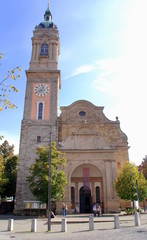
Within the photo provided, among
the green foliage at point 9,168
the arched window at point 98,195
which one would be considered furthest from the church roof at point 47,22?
the arched window at point 98,195

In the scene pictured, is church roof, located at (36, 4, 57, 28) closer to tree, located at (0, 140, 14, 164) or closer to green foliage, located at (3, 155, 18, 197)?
tree, located at (0, 140, 14, 164)

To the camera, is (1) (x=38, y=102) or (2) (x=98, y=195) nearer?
(2) (x=98, y=195)

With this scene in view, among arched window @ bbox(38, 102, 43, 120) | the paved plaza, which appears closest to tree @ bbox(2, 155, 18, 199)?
arched window @ bbox(38, 102, 43, 120)

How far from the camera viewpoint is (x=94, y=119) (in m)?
35.1

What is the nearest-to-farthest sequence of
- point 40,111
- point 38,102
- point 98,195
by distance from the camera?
point 98,195 → point 40,111 → point 38,102

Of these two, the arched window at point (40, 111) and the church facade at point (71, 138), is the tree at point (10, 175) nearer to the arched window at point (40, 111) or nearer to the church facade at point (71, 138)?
the church facade at point (71, 138)

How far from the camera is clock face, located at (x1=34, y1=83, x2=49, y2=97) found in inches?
1395

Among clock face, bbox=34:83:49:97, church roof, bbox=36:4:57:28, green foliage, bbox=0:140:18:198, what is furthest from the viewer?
church roof, bbox=36:4:57:28

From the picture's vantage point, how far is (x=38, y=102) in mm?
34781

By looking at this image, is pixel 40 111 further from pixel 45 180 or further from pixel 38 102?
pixel 45 180

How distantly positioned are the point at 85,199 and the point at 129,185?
725 cm

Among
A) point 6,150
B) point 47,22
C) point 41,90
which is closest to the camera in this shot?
point 41,90

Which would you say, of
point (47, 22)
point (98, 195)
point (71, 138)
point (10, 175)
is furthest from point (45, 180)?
point (47, 22)

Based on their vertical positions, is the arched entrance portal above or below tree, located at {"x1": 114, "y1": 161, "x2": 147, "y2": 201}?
below
